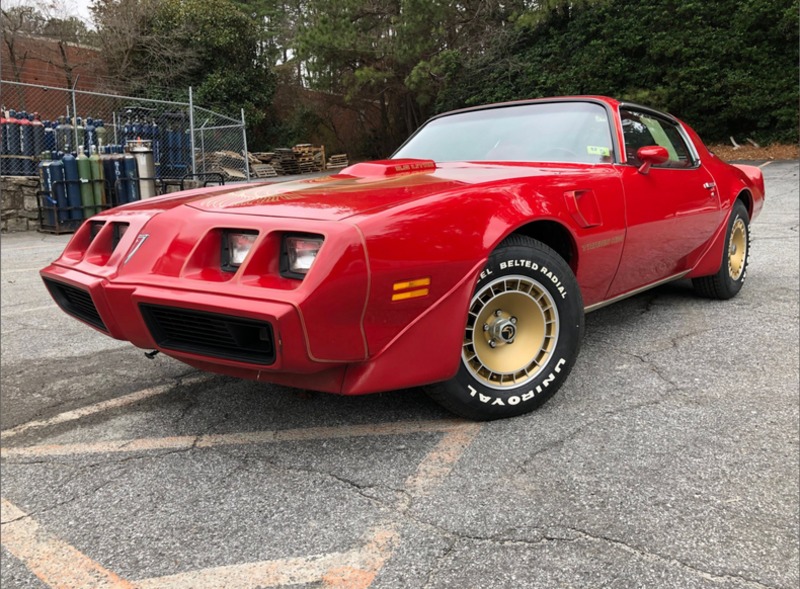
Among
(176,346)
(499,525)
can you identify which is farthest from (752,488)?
(176,346)

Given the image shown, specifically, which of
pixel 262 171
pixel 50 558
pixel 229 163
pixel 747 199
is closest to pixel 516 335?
pixel 50 558

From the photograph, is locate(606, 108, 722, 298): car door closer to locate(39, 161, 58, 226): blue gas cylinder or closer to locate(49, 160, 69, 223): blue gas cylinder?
locate(49, 160, 69, 223): blue gas cylinder

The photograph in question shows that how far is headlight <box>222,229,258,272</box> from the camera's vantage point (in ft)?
7.26

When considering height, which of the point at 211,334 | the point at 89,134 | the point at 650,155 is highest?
the point at 89,134

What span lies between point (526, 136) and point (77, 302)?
2381 millimetres

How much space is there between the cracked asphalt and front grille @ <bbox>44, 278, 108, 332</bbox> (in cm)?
44

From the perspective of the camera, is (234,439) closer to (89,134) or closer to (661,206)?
(661,206)

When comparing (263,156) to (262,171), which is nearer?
(262,171)

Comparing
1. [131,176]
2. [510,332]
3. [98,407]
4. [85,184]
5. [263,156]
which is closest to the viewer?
[510,332]

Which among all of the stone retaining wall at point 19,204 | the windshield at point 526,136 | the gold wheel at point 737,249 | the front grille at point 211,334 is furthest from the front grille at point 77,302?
the stone retaining wall at point 19,204

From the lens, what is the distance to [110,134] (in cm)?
1593

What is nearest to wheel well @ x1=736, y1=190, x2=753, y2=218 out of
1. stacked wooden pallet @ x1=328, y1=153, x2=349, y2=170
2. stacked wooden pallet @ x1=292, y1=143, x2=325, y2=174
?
stacked wooden pallet @ x1=292, y1=143, x2=325, y2=174

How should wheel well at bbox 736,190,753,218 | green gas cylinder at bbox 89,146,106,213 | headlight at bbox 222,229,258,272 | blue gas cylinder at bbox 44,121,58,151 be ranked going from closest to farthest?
headlight at bbox 222,229,258,272 → wheel well at bbox 736,190,753,218 → green gas cylinder at bbox 89,146,106,213 → blue gas cylinder at bbox 44,121,58,151

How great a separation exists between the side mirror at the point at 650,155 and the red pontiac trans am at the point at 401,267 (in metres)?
0.01
